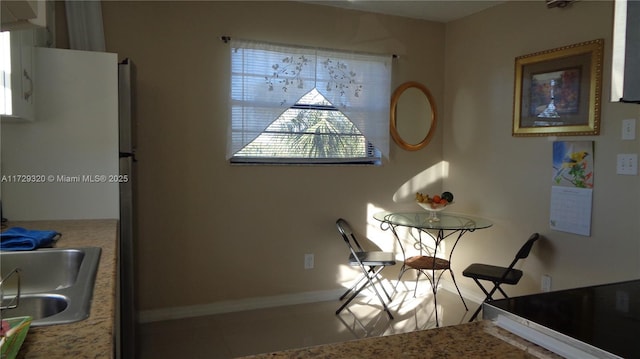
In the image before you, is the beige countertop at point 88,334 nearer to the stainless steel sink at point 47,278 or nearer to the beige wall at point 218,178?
the stainless steel sink at point 47,278

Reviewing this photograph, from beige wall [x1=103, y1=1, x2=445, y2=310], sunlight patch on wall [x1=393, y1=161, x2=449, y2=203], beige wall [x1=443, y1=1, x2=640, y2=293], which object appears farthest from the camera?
sunlight patch on wall [x1=393, y1=161, x2=449, y2=203]

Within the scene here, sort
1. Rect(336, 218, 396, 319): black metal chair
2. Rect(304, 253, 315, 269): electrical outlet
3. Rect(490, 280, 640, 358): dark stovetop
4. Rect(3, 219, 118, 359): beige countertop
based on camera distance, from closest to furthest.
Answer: Rect(490, 280, 640, 358): dark stovetop → Rect(3, 219, 118, 359): beige countertop → Rect(336, 218, 396, 319): black metal chair → Rect(304, 253, 315, 269): electrical outlet

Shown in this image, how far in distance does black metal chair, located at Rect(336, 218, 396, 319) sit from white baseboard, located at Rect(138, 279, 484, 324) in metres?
0.20

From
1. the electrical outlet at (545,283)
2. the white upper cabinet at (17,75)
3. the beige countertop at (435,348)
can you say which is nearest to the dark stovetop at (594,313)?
the beige countertop at (435,348)

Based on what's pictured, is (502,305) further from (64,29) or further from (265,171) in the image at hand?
(64,29)

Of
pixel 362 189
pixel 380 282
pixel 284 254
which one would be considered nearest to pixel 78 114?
pixel 284 254

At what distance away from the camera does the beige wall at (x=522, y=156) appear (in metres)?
2.78

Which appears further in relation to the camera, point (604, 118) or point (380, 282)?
point (380, 282)

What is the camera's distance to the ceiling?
3.59 metres

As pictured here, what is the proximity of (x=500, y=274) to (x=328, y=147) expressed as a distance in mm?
1606

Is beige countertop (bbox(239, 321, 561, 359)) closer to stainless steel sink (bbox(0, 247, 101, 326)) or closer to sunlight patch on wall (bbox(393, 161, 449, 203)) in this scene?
stainless steel sink (bbox(0, 247, 101, 326))

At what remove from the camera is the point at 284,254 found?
12.0ft

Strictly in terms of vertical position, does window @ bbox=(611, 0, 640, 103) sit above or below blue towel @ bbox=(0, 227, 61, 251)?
above

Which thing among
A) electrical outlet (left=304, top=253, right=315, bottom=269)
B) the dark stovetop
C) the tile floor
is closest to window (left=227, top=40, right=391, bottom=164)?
electrical outlet (left=304, top=253, right=315, bottom=269)
